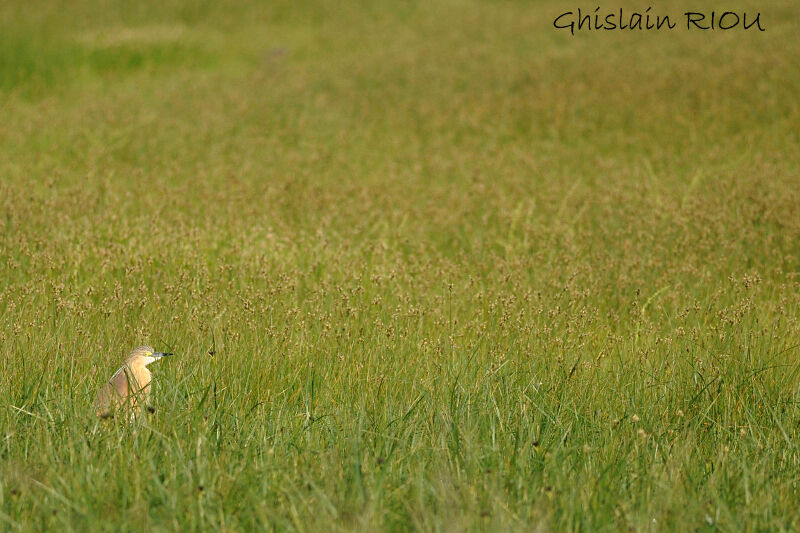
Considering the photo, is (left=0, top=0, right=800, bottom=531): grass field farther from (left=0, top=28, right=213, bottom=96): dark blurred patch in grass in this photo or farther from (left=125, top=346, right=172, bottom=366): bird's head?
(left=0, top=28, right=213, bottom=96): dark blurred patch in grass

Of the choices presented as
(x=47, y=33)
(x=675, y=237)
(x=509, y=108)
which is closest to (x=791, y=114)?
(x=509, y=108)

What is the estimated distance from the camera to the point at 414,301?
4.96 metres

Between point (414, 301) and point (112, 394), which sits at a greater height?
point (112, 394)

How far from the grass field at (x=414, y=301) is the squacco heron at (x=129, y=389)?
0.22 feet

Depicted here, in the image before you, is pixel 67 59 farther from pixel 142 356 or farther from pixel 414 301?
pixel 142 356

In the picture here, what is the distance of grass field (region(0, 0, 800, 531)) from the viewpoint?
274 centimetres

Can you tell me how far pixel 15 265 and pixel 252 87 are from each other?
810 centimetres

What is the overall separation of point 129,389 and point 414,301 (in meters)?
2.18

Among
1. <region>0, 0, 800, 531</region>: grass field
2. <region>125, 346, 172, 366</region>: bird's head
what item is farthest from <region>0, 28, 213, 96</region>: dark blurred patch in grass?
<region>125, 346, 172, 366</region>: bird's head

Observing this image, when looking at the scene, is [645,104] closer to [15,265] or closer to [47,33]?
[15,265]

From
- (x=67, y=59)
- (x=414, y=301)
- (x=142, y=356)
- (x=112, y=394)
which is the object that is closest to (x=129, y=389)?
(x=112, y=394)

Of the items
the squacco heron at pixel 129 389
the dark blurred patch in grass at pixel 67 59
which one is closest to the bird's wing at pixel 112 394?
the squacco heron at pixel 129 389

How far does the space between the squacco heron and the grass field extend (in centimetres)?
7

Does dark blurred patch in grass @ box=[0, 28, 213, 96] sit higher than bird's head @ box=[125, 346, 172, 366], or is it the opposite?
dark blurred patch in grass @ box=[0, 28, 213, 96]
